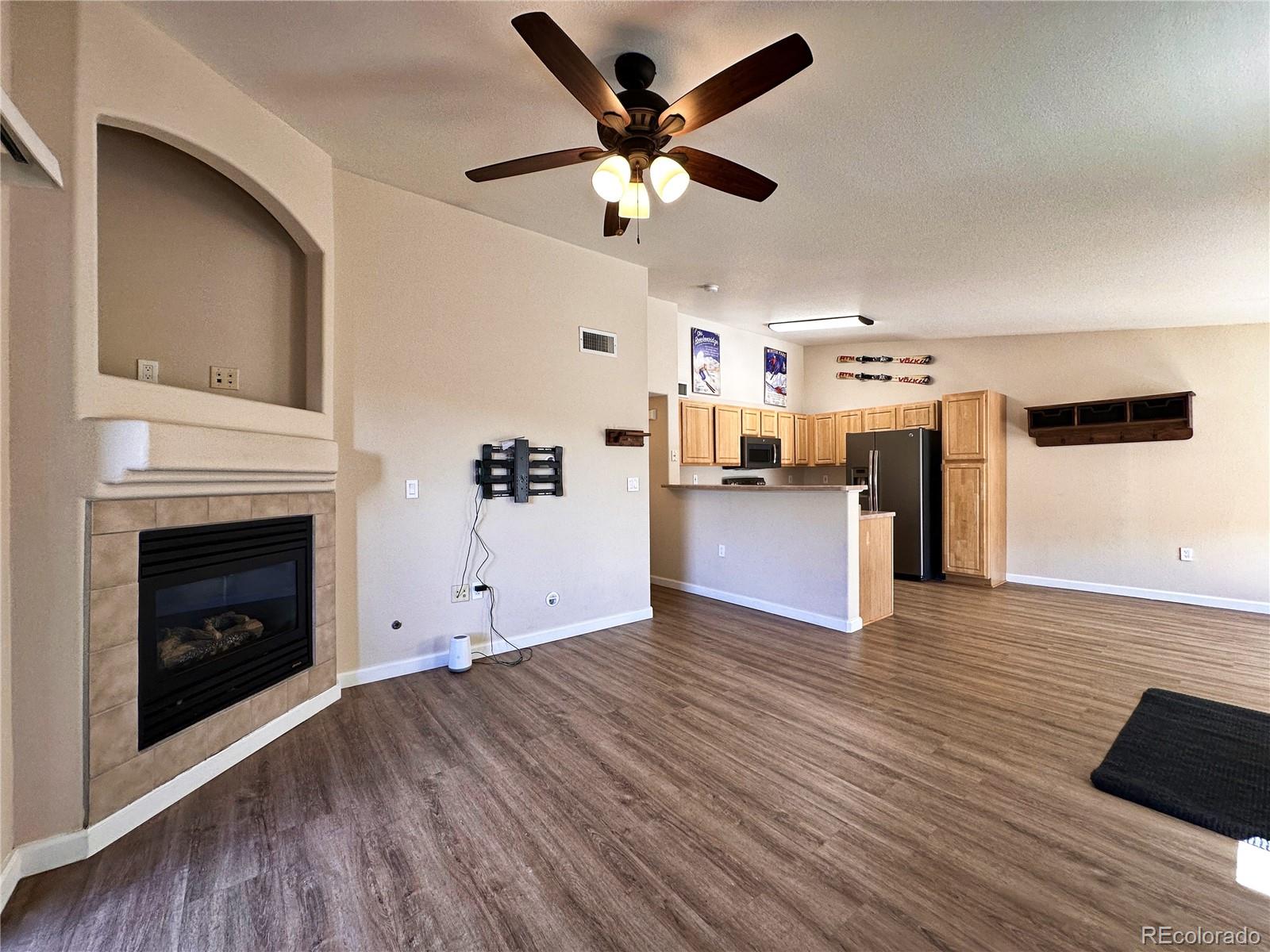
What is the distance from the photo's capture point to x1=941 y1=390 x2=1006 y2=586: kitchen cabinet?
564 cm

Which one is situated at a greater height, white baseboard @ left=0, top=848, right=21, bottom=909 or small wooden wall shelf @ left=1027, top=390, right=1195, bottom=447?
small wooden wall shelf @ left=1027, top=390, right=1195, bottom=447

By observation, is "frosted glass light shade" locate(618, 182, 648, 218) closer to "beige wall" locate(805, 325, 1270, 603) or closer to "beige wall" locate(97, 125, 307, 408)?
"beige wall" locate(97, 125, 307, 408)

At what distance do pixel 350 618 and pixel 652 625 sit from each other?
2173 millimetres

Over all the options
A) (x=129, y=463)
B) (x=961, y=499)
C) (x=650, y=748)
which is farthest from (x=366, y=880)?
(x=961, y=499)

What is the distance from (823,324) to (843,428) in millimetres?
1698

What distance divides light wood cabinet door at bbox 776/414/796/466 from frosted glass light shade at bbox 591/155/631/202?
5.04m

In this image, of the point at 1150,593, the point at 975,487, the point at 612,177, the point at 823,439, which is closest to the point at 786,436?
the point at 823,439

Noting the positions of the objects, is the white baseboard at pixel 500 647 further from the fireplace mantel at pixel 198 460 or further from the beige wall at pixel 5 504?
the beige wall at pixel 5 504

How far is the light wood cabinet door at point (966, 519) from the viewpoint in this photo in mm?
5645

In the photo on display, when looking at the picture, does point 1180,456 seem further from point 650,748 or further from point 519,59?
point 519,59

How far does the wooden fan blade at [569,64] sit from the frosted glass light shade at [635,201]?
22 cm

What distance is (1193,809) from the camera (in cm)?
184

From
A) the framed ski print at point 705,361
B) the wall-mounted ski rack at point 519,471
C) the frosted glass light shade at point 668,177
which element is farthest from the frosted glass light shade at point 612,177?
the framed ski print at point 705,361

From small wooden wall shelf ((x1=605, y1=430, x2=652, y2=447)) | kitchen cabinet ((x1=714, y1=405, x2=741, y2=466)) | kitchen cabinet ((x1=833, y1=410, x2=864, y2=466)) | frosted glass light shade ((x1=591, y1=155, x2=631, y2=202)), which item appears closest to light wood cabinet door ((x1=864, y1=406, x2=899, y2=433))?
kitchen cabinet ((x1=833, y1=410, x2=864, y2=466))
